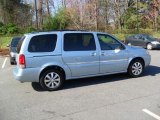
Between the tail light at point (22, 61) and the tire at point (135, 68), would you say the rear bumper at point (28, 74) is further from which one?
the tire at point (135, 68)

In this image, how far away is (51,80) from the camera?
8586 millimetres

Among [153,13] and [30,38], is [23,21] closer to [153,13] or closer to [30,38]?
[153,13]

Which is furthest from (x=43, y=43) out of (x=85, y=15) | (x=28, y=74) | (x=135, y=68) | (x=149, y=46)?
(x=85, y=15)

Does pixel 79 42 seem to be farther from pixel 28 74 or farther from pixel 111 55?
pixel 28 74

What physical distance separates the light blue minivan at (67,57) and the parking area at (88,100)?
15.3 inches

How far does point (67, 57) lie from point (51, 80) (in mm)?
818

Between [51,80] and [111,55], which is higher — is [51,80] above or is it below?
below

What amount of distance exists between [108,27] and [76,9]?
21.1 feet

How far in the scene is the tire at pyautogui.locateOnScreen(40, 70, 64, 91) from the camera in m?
8.51

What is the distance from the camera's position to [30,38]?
329 inches

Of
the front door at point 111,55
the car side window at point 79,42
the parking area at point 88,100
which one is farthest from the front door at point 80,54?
the parking area at point 88,100

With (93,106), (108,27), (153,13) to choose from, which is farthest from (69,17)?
(93,106)

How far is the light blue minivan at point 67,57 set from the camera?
832 cm

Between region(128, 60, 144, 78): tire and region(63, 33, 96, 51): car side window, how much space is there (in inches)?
62.7
